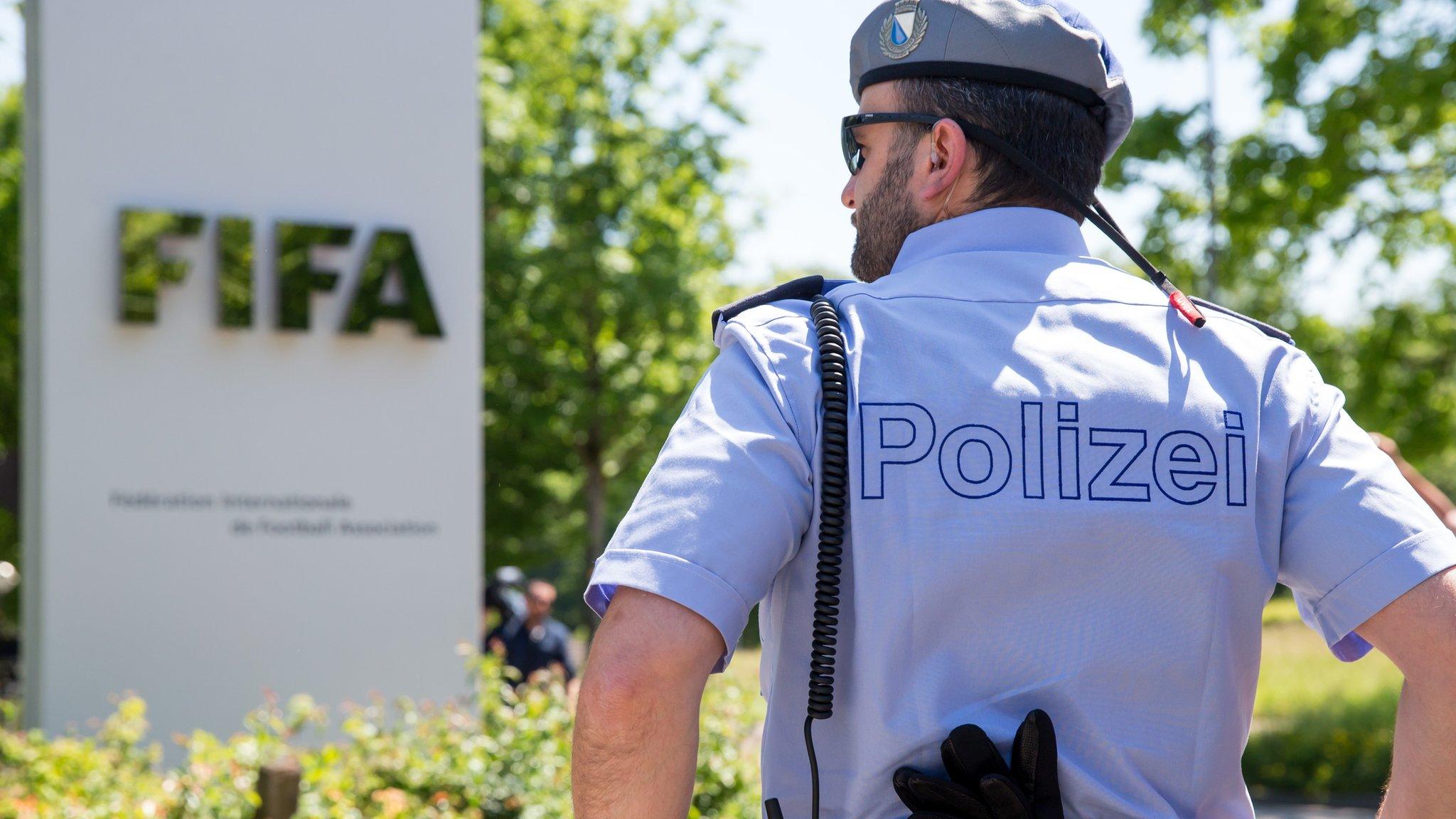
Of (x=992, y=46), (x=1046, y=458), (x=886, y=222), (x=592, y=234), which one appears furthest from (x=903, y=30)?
(x=592, y=234)

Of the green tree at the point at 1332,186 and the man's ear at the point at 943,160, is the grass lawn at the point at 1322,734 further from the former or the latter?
the man's ear at the point at 943,160

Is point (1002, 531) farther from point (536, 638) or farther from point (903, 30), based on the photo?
point (536, 638)

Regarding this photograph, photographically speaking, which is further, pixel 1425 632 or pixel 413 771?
pixel 413 771

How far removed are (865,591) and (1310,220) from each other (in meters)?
13.0

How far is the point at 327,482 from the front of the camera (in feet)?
30.4

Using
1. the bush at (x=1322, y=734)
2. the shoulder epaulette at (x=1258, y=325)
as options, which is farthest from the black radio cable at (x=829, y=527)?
the bush at (x=1322, y=734)

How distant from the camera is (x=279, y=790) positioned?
4.46m

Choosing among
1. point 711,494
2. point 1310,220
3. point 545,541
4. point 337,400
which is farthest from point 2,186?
point 711,494

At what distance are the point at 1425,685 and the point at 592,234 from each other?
1743 cm

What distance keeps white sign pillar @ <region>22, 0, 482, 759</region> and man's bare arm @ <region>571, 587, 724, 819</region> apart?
813 centimetres

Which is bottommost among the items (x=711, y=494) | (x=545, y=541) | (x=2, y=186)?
(x=545, y=541)

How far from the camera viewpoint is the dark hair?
1555 mm

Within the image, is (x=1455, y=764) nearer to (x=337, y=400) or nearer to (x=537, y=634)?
(x=337, y=400)

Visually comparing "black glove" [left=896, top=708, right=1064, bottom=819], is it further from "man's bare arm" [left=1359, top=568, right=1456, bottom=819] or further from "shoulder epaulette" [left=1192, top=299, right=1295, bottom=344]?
"shoulder epaulette" [left=1192, top=299, right=1295, bottom=344]
